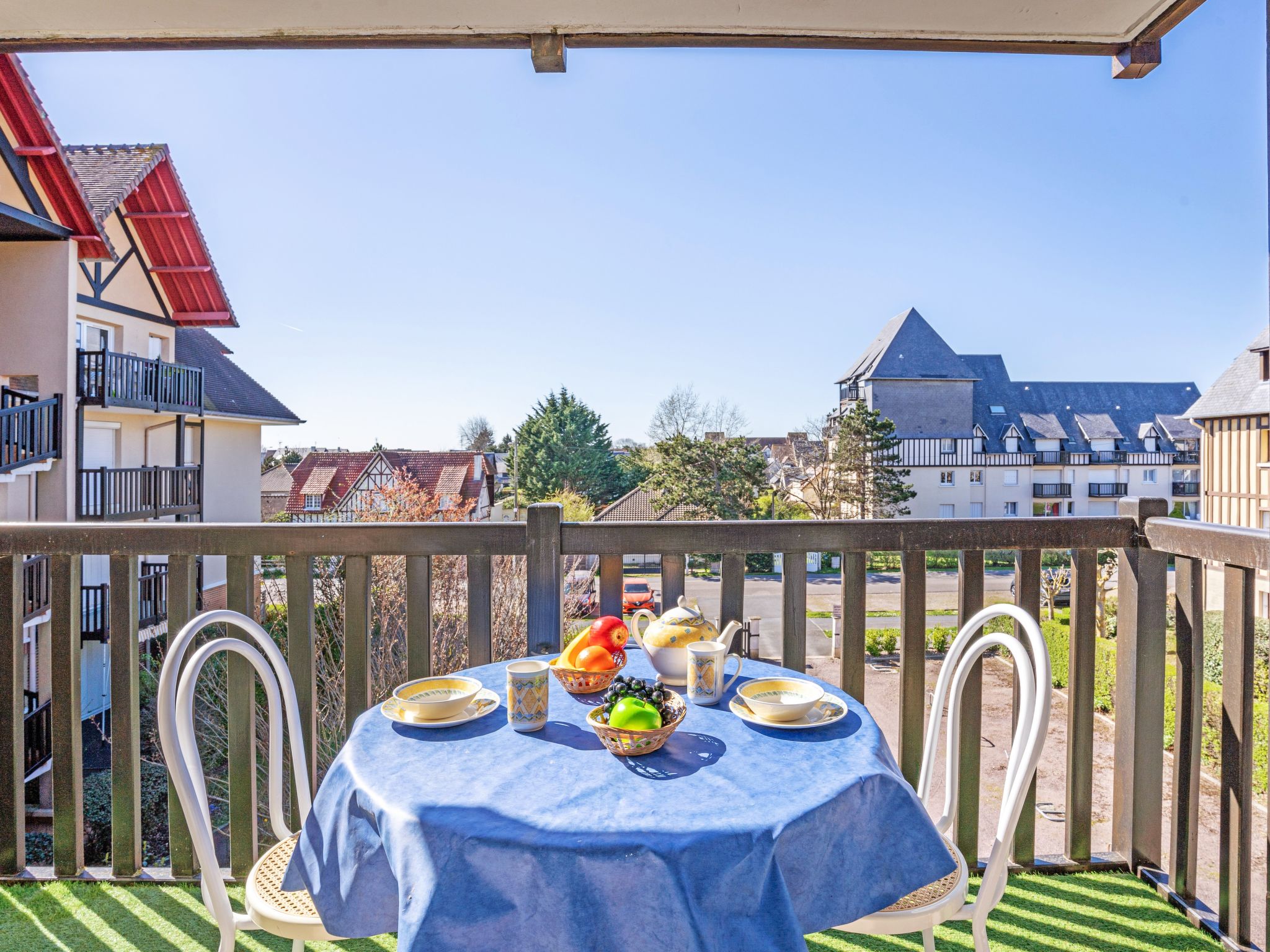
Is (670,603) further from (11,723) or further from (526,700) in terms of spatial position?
(11,723)

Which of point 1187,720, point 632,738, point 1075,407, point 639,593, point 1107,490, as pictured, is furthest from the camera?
point 1075,407

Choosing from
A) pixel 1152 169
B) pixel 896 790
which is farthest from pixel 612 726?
pixel 1152 169

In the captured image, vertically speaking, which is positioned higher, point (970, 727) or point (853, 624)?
point (853, 624)

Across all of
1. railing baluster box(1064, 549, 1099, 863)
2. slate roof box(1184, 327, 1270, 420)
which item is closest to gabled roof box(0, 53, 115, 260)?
railing baluster box(1064, 549, 1099, 863)

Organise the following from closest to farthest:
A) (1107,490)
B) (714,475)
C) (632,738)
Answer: (632,738) < (714,475) < (1107,490)

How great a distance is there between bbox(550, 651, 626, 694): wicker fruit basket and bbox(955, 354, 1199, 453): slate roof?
28.8 m

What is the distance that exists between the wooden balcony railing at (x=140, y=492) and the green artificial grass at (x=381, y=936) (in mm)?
7270

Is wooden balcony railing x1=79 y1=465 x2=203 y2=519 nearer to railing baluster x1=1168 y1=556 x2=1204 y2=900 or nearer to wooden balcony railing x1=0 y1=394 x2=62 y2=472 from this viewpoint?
wooden balcony railing x1=0 y1=394 x2=62 y2=472

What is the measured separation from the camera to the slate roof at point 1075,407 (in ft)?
91.4

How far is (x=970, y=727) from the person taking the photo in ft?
5.72

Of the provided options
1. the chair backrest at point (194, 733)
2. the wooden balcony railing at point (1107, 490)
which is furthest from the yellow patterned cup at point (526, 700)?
the wooden balcony railing at point (1107, 490)

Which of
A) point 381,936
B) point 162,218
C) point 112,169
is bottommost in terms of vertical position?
point 381,936

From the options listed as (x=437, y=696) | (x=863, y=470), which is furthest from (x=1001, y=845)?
(x=863, y=470)

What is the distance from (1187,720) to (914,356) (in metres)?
29.2
